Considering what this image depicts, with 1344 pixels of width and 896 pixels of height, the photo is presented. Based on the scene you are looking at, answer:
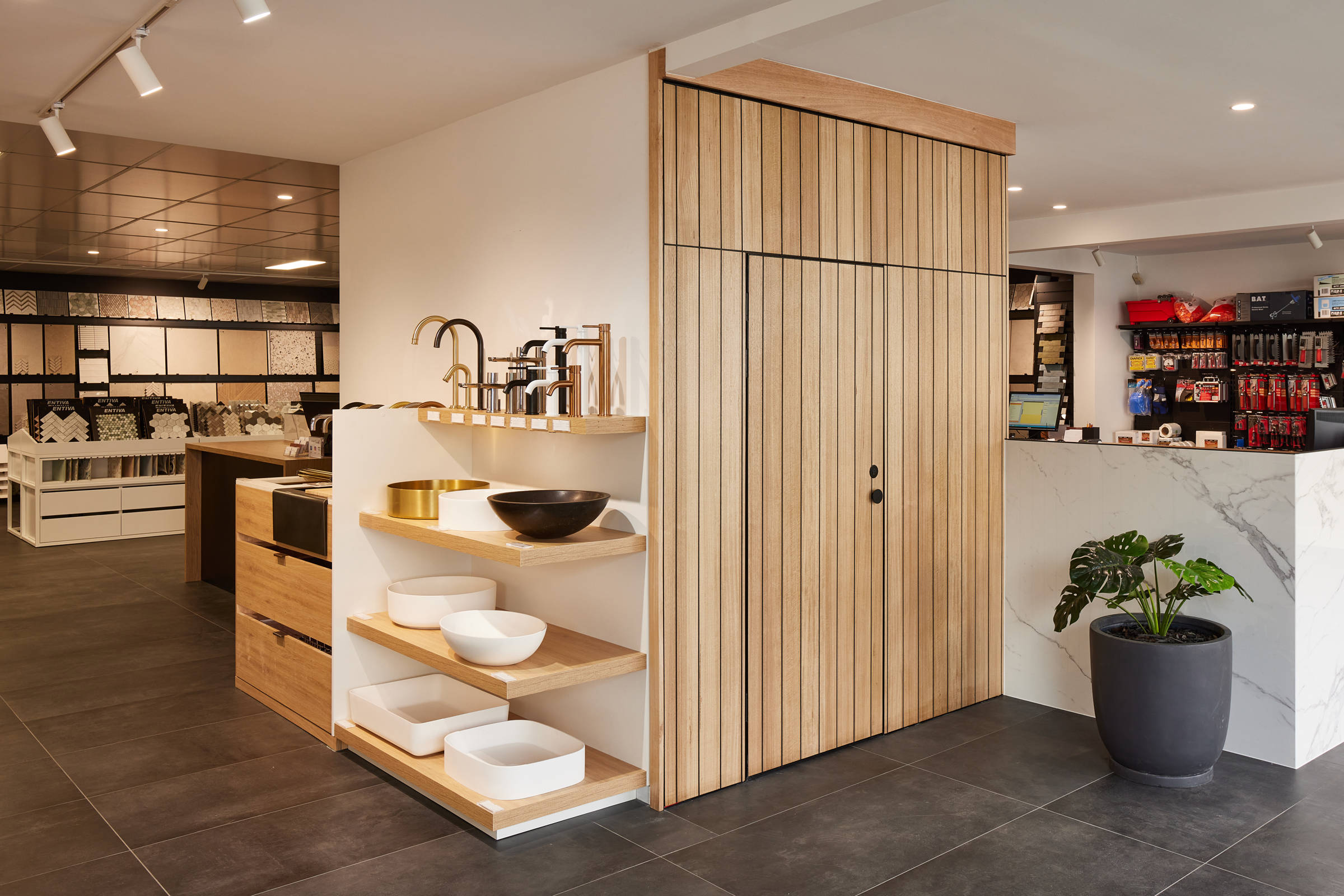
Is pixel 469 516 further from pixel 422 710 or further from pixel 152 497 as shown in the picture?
pixel 152 497

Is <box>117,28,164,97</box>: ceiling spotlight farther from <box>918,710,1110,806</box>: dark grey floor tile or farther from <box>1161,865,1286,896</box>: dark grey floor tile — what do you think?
<box>918,710,1110,806</box>: dark grey floor tile

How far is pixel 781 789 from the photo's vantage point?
11.6 feet

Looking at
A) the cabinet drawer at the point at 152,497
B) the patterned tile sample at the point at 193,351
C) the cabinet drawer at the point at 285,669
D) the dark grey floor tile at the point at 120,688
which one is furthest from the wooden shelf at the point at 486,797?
the patterned tile sample at the point at 193,351

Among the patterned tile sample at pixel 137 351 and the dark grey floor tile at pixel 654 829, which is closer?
the dark grey floor tile at pixel 654 829

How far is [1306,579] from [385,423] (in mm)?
3689

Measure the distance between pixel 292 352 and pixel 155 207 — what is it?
21.7 feet

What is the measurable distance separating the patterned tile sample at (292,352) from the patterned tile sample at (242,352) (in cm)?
12

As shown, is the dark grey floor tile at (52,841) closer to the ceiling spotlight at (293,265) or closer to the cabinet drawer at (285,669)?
the cabinet drawer at (285,669)

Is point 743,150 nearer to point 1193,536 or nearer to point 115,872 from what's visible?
point 1193,536

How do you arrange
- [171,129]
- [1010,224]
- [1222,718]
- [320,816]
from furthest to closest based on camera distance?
1. [1010,224]
2. [171,129]
3. [1222,718]
4. [320,816]

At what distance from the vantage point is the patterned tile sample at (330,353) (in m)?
13.8

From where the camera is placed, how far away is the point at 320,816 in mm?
3281

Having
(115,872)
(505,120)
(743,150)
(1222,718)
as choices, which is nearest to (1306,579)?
(1222,718)

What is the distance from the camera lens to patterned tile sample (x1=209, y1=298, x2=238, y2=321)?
1272 cm
